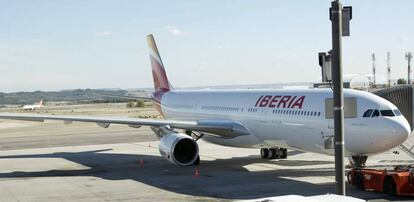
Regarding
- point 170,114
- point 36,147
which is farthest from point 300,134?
point 36,147

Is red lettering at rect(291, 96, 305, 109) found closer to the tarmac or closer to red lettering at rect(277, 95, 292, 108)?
red lettering at rect(277, 95, 292, 108)

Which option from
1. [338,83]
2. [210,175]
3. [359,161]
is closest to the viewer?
[338,83]

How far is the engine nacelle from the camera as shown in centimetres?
2244

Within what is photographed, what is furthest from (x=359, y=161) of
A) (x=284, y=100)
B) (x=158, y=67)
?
(x=158, y=67)

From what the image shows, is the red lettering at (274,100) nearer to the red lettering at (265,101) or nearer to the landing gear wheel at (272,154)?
the red lettering at (265,101)

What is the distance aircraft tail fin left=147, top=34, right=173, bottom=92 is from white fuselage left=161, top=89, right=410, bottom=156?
701 cm

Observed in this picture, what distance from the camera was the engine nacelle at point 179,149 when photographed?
22.4 metres

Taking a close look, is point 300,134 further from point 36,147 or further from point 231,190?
point 36,147

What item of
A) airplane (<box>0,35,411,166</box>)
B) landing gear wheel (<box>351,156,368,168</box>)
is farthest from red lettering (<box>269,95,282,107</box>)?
landing gear wheel (<box>351,156,368,168</box>)

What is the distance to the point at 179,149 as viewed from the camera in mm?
23094

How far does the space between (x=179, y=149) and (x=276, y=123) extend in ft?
14.2

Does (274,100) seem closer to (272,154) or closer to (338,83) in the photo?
(272,154)

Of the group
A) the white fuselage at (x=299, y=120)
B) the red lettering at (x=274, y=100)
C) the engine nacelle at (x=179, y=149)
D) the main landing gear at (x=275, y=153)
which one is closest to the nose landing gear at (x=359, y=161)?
the white fuselage at (x=299, y=120)

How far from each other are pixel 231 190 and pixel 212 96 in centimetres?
1078
